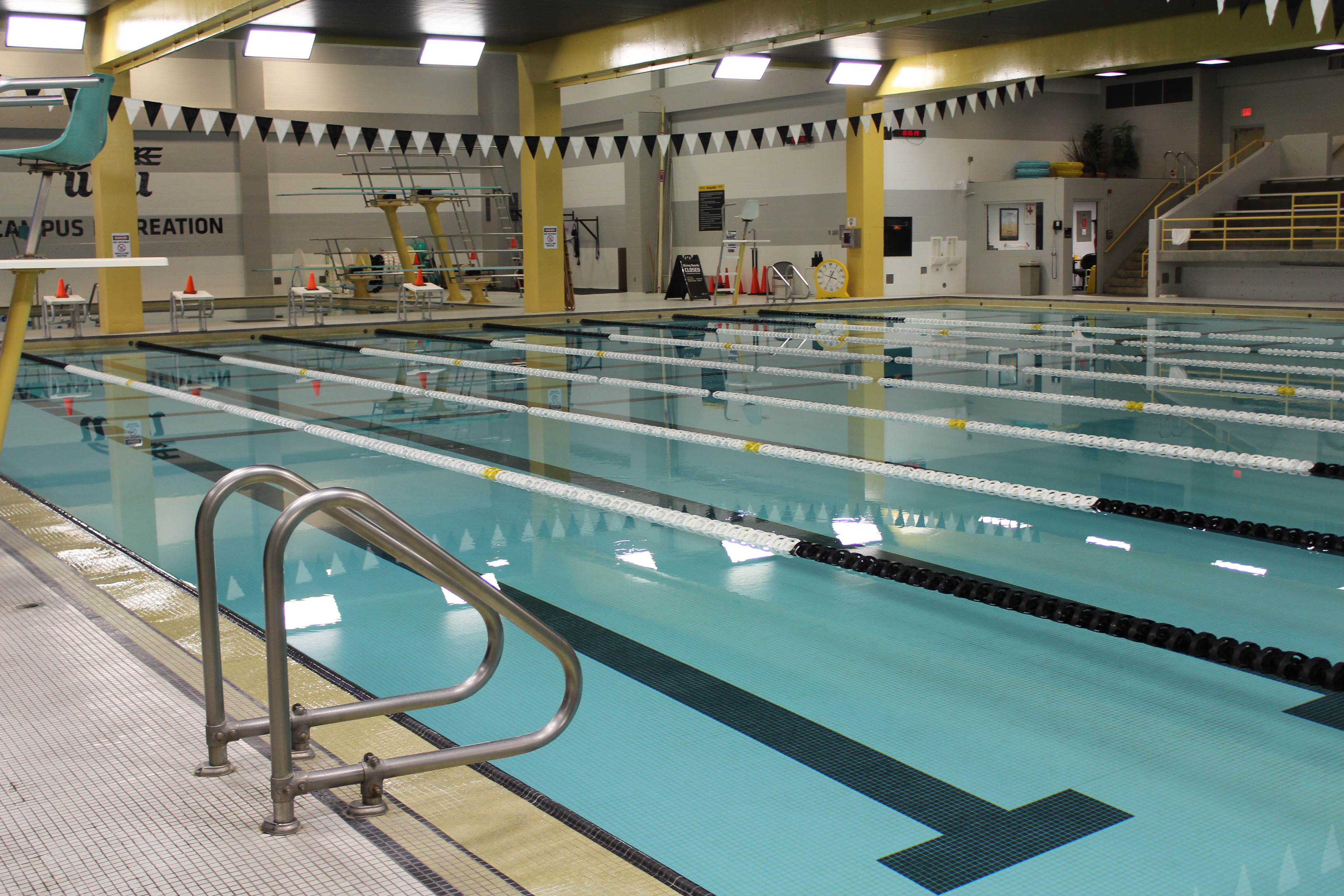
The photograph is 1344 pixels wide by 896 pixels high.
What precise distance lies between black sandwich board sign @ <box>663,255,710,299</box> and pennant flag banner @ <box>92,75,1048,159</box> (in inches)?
87.2

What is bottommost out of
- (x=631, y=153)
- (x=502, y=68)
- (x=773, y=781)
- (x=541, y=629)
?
(x=773, y=781)

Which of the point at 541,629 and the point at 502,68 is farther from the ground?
the point at 502,68

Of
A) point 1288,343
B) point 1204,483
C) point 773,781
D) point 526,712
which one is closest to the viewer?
point 773,781

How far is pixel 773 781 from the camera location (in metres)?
→ 2.61

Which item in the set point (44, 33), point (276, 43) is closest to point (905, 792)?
point (276, 43)

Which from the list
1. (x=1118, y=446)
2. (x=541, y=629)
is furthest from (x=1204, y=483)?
(x=541, y=629)

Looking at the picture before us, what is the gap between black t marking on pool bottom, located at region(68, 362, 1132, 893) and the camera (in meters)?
2.28

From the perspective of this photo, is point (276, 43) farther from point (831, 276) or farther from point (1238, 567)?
point (1238, 567)

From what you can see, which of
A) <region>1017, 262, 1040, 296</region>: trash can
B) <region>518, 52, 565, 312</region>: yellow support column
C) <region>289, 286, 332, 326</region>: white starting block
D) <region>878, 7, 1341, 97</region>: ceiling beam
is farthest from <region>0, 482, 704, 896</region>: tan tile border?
<region>1017, 262, 1040, 296</region>: trash can

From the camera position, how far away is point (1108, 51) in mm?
16266

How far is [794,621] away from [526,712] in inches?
42.9

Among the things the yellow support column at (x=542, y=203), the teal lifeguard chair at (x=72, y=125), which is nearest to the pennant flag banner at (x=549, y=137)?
the yellow support column at (x=542, y=203)

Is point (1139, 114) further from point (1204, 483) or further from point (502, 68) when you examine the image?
point (1204, 483)

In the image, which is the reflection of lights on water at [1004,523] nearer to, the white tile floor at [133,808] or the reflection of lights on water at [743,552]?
the reflection of lights on water at [743,552]
